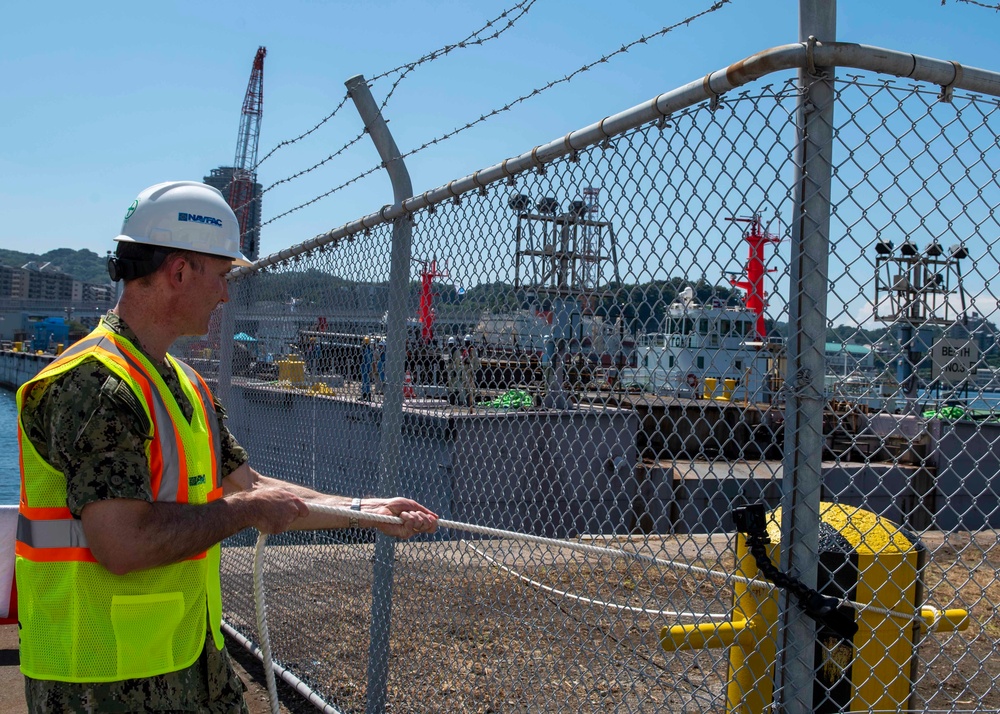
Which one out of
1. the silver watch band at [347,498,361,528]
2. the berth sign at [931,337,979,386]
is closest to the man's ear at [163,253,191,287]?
the silver watch band at [347,498,361,528]

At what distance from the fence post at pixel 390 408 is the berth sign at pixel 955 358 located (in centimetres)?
226

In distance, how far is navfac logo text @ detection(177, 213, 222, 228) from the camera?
2.29 meters

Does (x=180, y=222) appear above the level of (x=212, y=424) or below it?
above

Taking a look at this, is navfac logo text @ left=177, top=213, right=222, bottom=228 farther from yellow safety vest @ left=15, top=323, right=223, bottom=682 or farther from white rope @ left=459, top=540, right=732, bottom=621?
white rope @ left=459, top=540, right=732, bottom=621

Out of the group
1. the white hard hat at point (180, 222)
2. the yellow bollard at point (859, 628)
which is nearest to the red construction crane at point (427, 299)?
the white hard hat at point (180, 222)

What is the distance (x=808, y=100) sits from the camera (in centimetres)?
194

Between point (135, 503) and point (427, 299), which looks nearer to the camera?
point (135, 503)

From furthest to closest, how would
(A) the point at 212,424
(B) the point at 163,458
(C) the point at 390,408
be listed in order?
(C) the point at 390,408 → (A) the point at 212,424 → (B) the point at 163,458

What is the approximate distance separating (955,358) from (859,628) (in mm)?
796

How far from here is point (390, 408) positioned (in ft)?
12.4

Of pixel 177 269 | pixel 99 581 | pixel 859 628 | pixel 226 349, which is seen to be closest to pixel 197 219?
pixel 177 269

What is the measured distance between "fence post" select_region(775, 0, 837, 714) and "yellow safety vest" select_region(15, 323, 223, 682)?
1478 millimetres

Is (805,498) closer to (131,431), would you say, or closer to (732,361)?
(732,361)

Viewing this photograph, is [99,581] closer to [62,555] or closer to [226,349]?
[62,555]
